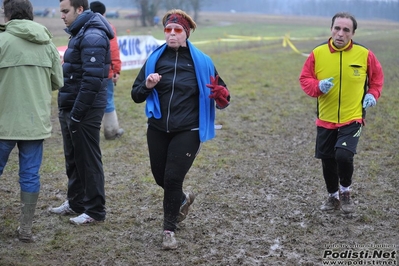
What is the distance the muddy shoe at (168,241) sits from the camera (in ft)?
16.6

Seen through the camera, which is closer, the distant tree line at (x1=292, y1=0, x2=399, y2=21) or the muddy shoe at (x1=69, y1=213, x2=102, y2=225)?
the muddy shoe at (x1=69, y1=213, x2=102, y2=225)

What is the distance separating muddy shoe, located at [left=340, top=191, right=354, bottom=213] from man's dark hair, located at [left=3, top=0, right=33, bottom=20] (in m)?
3.58

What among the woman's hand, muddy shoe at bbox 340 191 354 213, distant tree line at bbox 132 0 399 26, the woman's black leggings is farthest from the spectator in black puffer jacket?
distant tree line at bbox 132 0 399 26

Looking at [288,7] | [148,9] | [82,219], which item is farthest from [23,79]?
[288,7]

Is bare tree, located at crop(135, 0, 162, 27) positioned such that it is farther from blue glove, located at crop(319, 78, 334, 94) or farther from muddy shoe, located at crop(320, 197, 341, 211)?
blue glove, located at crop(319, 78, 334, 94)

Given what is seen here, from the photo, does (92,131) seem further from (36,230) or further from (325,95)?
(325,95)

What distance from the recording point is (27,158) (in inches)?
194

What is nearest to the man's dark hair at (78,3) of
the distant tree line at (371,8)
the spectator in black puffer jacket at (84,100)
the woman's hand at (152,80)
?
the spectator in black puffer jacket at (84,100)

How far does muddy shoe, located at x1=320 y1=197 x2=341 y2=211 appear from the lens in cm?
609

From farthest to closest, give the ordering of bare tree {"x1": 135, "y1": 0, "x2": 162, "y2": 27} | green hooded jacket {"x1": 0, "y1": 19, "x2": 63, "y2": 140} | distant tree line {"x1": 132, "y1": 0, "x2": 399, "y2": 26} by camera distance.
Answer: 1. bare tree {"x1": 135, "y1": 0, "x2": 162, "y2": 27}
2. distant tree line {"x1": 132, "y1": 0, "x2": 399, "y2": 26}
3. green hooded jacket {"x1": 0, "y1": 19, "x2": 63, "y2": 140}

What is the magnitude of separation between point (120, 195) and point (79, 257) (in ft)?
6.14

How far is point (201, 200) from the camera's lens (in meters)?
6.51

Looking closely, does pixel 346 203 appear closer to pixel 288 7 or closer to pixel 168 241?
pixel 168 241

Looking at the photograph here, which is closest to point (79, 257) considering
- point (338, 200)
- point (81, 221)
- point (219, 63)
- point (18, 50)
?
point (81, 221)
